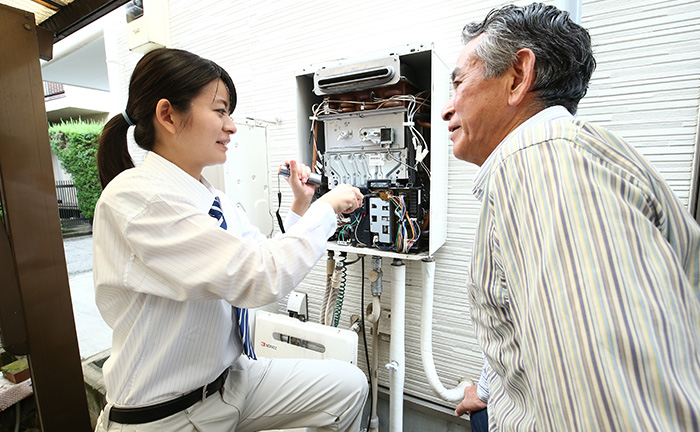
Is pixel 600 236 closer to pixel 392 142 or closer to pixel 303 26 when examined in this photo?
pixel 392 142

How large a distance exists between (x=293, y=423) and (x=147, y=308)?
59 centimetres

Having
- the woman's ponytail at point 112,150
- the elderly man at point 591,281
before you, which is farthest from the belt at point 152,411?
the elderly man at point 591,281

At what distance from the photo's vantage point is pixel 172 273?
0.68m

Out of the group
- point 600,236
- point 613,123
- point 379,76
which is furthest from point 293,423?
point 613,123

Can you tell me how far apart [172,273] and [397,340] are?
3.17 feet

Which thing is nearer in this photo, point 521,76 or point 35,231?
point 521,76

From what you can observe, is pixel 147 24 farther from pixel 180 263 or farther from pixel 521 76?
pixel 521 76

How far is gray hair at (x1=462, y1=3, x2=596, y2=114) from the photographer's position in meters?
0.61

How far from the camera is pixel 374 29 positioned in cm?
143

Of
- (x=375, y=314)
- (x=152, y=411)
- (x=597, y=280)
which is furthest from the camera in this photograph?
(x=375, y=314)

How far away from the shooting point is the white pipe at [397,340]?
133 cm

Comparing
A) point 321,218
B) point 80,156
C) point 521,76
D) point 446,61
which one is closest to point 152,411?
point 321,218

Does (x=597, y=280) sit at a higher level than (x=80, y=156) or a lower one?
lower

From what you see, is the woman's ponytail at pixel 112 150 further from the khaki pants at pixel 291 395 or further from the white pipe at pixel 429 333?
the white pipe at pixel 429 333
